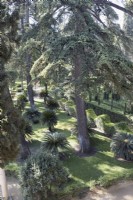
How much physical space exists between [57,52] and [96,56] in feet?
5.94

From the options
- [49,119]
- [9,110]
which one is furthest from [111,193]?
[49,119]

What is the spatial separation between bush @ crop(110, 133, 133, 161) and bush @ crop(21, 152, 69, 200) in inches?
175

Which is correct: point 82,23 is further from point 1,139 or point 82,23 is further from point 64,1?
point 1,139

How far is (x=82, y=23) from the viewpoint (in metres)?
13.2

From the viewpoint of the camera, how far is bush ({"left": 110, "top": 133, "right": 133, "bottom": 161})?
13.8 metres

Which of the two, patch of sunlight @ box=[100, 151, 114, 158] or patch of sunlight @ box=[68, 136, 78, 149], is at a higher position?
patch of sunlight @ box=[68, 136, 78, 149]

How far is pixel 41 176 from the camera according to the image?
10117 millimetres

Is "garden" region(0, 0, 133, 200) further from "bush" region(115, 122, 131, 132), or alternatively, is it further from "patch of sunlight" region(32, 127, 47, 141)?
"patch of sunlight" region(32, 127, 47, 141)

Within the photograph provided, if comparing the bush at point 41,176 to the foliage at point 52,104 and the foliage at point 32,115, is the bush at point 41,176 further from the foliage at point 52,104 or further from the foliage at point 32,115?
the foliage at point 52,104

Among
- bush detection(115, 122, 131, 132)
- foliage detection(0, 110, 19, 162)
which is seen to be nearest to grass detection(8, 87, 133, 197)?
bush detection(115, 122, 131, 132)

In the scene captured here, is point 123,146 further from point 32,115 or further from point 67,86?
point 32,115

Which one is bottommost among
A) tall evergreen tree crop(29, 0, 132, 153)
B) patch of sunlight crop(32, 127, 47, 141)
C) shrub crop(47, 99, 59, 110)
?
patch of sunlight crop(32, 127, 47, 141)

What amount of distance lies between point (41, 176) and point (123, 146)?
538 cm

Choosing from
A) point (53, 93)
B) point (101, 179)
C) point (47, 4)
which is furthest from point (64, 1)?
point (53, 93)
